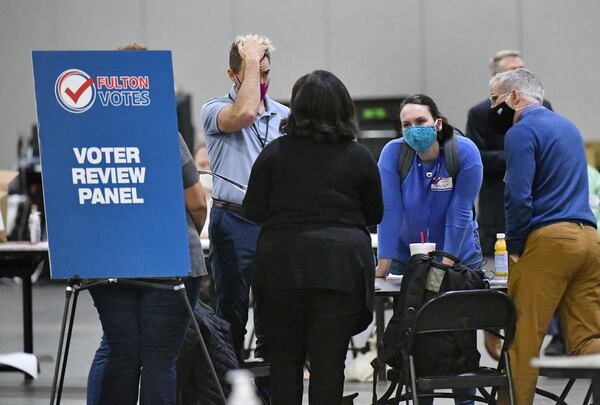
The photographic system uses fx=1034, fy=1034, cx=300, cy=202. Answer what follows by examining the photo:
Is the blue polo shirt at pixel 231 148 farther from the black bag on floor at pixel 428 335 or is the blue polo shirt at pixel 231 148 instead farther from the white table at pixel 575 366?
the white table at pixel 575 366

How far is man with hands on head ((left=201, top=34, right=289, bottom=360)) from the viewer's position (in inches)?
167

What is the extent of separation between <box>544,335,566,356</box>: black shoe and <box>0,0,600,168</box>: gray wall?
18.7 feet

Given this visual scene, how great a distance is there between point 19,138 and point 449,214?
8.77m

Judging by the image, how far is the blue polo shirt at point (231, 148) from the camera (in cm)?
431

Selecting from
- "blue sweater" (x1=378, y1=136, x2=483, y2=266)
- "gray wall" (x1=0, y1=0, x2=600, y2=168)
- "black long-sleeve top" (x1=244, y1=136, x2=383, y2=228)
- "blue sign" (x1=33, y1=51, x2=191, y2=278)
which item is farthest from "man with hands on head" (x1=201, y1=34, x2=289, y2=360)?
"gray wall" (x1=0, y1=0, x2=600, y2=168)

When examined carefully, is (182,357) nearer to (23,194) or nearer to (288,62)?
(23,194)

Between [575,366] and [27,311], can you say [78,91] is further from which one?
[27,311]

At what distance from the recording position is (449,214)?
4273mm

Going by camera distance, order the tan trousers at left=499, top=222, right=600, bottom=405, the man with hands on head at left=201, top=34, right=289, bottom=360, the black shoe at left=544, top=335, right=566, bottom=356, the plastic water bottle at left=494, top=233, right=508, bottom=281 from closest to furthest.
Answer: the tan trousers at left=499, top=222, right=600, bottom=405
the man with hands on head at left=201, top=34, right=289, bottom=360
the plastic water bottle at left=494, top=233, right=508, bottom=281
the black shoe at left=544, top=335, right=566, bottom=356

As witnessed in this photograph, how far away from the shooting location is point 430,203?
432cm

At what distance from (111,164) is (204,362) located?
3.54 ft

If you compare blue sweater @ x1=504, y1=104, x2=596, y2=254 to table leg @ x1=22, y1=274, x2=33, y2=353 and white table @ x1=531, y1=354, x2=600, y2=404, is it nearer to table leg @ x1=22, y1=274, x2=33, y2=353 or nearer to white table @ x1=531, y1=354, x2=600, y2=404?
white table @ x1=531, y1=354, x2=600, y2=404

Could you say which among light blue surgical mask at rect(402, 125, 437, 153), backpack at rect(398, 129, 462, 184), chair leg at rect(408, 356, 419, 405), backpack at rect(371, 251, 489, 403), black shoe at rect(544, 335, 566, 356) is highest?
light blue surgical mask at rect(402, 125, 437, 153)

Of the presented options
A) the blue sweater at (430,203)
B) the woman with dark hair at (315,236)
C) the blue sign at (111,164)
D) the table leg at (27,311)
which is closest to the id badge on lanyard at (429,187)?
the blue sweater at (430,203)
